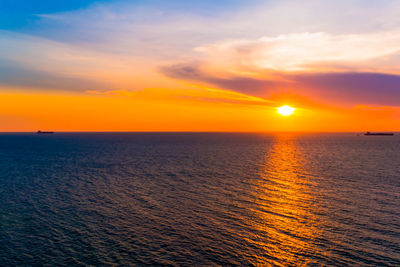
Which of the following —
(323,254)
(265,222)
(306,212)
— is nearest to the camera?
(323,254)

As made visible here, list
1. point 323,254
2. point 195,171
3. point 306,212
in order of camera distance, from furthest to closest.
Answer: point 195,171 < point 306,212 < point 323,254

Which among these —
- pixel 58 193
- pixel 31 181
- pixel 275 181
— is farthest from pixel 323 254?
pixel 31 181

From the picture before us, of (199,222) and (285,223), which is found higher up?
(199,222)

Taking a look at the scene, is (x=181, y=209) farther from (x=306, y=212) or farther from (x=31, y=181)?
(x=31, y=181)

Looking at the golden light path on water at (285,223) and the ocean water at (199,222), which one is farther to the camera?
the golden light path on water at (285,223)

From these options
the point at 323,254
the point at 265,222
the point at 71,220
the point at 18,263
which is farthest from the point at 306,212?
the point at 18,263

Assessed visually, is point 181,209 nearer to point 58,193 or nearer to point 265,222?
point 265,222

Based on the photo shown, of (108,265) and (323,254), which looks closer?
(108,265)

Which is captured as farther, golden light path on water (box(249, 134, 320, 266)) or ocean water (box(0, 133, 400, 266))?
golden light path on water (box(249, 134, 320, 266))

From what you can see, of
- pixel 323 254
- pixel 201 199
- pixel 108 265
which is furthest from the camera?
pixel 201 199
